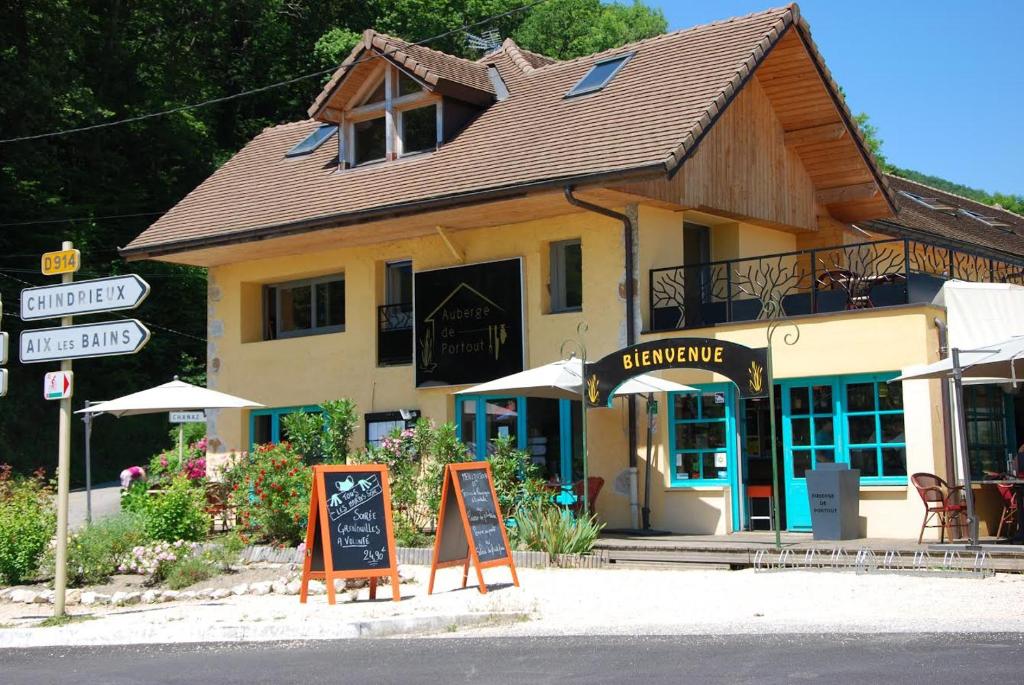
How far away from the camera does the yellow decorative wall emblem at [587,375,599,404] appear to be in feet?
53.8

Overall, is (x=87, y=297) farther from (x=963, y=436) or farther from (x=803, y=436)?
(x=803, y=436)

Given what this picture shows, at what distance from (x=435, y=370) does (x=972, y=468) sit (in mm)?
8059

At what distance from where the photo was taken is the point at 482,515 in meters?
12.8

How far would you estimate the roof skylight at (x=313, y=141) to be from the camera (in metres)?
24.2

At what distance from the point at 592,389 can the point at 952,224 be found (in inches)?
577

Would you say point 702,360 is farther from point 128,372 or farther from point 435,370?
point 128,372

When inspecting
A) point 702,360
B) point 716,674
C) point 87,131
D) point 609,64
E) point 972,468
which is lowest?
point 716,674

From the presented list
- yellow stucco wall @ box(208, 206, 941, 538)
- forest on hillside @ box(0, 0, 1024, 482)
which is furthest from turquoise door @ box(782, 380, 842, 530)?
forest on hillside @ box(0, 0, 1024, 482)

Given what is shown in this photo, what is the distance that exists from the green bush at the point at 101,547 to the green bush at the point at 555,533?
454 centimetres

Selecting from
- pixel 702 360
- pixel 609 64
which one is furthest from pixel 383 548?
pixel 609 64

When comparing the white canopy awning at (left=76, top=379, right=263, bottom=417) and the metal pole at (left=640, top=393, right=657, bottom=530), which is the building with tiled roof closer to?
the metal pole at (left=640, top=393, right=657, bottom=530)

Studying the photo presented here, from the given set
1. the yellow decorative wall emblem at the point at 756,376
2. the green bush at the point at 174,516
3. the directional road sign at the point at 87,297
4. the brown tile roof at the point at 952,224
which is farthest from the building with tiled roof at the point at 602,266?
the directional road sign at the point at 87,297

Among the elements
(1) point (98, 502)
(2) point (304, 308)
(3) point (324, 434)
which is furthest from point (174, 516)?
(1) point (98, 502)

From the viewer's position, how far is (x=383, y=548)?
1236 centimetres
